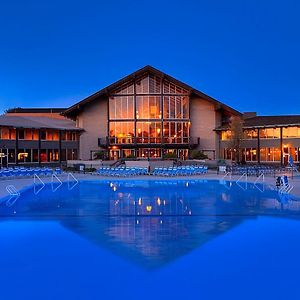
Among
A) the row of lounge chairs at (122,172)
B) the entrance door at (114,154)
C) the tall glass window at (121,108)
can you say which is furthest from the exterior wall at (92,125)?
the row of lounge chairs at (122,172)

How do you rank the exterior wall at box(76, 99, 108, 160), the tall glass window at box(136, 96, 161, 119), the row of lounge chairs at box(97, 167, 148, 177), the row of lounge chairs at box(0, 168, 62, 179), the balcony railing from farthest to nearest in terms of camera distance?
the exterior wall at box(76, 99, 108, 160)
the tall glass window at box(136, 96, 161, 119)
the balcony railing
the row of lounge chairs at box(97, 167, 148, 177)
the row of lounge chairs at box(0, 168, 62, 179)

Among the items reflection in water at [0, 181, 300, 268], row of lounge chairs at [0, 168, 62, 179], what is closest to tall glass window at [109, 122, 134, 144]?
row of lounge chairs at [0, 168, 62, 179]

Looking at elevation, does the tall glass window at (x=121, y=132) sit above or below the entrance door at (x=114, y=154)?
above

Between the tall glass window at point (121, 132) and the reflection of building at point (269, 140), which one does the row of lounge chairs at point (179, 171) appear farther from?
the tall glass window at point (121, 132)

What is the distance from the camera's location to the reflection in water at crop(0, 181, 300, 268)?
942 cm

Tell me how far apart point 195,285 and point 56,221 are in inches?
259

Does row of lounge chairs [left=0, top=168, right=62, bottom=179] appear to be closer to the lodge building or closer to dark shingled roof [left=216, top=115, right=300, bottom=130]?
the lodge building

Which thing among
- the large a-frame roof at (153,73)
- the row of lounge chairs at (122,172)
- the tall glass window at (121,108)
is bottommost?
the row of lounge chairs at (122,172)

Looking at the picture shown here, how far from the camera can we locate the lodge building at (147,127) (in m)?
41.8

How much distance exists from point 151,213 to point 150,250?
15.7 ft

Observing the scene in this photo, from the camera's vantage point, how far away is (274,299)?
638 centimetres

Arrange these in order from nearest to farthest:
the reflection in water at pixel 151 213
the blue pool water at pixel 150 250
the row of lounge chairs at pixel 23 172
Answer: the blue pool water at pixel 150 250, the reflection in water at pixel 151 213, the row of lounge chairs at pixel 23 172

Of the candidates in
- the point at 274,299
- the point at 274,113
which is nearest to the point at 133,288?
the point at 274,299

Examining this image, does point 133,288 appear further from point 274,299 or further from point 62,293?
point 274,299
